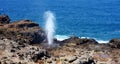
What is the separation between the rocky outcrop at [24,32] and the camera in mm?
61062

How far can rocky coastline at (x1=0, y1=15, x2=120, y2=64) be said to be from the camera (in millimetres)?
39188

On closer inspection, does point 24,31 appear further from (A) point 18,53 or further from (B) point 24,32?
(A) point 18,53

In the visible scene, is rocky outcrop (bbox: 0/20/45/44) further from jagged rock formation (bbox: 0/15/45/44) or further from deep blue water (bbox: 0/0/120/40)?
deep blue water (bbox: 0/0/120/40)

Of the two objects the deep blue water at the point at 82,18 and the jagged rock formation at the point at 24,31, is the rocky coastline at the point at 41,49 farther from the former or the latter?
the deep blue water at the point at 82,18

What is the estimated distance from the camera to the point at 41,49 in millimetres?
43688

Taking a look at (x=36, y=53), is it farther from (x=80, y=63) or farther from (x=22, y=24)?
(x=22, y=24)

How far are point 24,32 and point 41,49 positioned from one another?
19711 millimetres

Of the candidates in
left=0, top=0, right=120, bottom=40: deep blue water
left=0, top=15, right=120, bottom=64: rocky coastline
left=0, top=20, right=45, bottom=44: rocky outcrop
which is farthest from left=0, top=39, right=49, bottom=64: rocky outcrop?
left=0, top=0, right=120, bottom=40: deep blue water

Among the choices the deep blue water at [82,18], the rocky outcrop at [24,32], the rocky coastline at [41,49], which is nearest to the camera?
the rocky coastline at [41,49]

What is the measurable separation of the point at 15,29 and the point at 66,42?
9041 millimetres

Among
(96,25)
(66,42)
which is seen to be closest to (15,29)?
(66,42)

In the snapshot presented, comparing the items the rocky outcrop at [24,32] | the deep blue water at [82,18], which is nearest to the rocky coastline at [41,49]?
the rocky outcrop at [24,32]

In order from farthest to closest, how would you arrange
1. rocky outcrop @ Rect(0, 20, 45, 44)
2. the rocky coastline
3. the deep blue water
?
1. the deep blue water
2. rocky outcrop @ Rect(0, 20, 45, 44)
3. the rocky coastline

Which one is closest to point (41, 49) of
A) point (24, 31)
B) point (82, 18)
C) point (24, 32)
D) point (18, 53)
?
point (18, 53)
